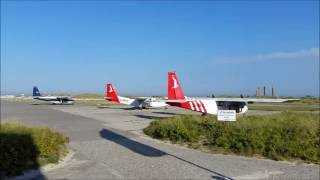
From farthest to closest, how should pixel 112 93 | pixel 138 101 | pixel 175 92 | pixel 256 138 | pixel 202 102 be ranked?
pixel 112 93, pixel 138 101, pixel 175 92, pixel 202 102, pixel 256 138

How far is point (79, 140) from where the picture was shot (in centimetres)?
1697

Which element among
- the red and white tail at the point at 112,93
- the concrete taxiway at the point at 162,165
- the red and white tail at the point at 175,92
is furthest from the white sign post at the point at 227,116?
the red and white tail at the point at 112,93

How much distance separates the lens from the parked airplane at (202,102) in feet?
101

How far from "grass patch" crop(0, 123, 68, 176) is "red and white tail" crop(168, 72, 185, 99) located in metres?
21.2

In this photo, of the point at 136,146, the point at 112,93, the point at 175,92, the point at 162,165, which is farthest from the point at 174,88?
the point at 112,93

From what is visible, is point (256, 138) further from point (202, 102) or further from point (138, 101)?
point (138, 101)

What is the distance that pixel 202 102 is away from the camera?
30.9 meters

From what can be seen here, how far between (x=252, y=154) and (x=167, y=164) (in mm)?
3383

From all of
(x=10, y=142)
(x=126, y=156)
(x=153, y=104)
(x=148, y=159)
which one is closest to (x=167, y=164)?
(x=148, y=159)

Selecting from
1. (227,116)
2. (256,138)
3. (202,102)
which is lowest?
(256,138)

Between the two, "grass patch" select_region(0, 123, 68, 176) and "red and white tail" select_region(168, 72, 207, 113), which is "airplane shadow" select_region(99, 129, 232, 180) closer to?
"grass patch" select_region(0, 123, 68, 176)

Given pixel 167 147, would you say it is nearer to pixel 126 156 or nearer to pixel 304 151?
pixel 126 156

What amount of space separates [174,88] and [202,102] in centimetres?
311

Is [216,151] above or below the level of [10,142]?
below
